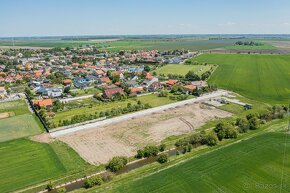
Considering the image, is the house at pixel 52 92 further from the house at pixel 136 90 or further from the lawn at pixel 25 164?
the lawn at pixel 25 164

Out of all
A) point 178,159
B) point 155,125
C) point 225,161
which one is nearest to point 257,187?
point 225,161

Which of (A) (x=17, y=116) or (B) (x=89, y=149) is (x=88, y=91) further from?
(B) (x=89, y=149)

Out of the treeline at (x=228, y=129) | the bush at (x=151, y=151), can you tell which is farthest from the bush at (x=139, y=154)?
the treeline at (x=228, y=129)

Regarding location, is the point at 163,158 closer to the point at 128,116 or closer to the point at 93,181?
the point at 93,181

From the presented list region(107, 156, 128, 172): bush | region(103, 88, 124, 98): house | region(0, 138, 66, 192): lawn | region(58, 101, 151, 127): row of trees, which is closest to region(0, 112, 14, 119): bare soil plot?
region(0, 138, 66, 192): lawn

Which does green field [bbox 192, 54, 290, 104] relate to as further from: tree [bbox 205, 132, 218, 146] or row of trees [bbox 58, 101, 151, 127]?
row of trees [bbox 58, 101, 151, 127]

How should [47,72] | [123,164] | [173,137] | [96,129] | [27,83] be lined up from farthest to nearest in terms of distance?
[47,72]
[27,83]
[96,129]
[173,137]
[123,164]

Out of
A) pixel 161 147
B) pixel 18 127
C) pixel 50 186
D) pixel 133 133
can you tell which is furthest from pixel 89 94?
pixel 50 186
